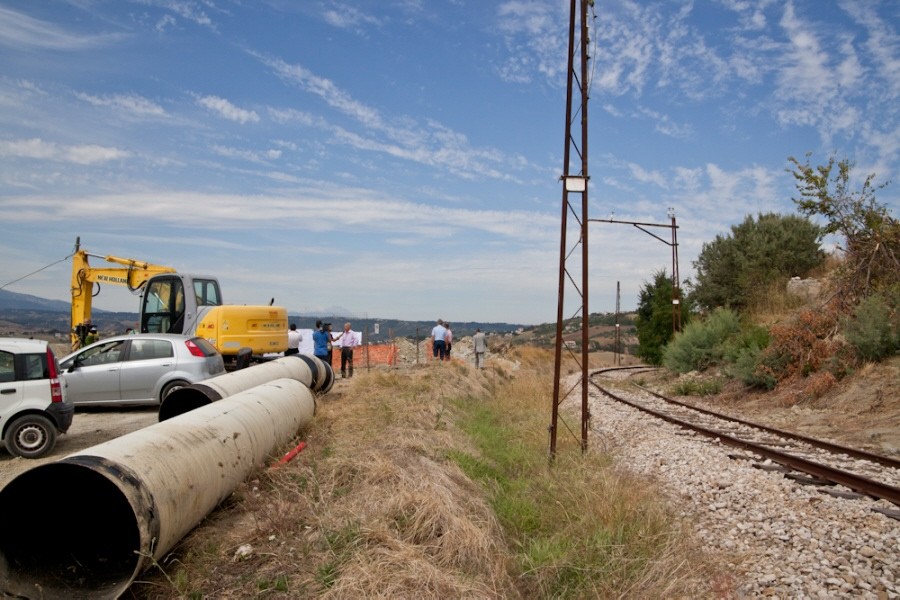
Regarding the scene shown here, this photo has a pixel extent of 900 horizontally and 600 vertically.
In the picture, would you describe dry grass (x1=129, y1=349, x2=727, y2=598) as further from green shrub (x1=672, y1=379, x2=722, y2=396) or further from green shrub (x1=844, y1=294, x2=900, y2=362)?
green shrub (x1=672, y1=379, x2=722, y2=396)

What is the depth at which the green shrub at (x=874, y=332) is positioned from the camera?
1485cm

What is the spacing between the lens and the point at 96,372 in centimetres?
1284

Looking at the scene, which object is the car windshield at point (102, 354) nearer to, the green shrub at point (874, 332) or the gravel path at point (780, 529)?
the gravel path at point (780, 529)

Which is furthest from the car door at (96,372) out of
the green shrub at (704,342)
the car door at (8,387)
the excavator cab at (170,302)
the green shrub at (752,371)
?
the green shrub at (704,342)

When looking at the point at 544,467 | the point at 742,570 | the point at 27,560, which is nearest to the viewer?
the point at 27,560

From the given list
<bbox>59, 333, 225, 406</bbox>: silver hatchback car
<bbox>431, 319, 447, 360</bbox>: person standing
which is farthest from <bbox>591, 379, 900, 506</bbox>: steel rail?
<bbox>431, 319, 447, 360</bbox>: person standing

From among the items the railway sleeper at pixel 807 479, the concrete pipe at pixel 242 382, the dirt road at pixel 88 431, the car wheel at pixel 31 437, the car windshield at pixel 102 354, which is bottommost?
the railway sleeper at pixel 807 479

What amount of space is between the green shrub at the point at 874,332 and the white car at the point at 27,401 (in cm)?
1616

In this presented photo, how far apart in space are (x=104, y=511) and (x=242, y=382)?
549 cm

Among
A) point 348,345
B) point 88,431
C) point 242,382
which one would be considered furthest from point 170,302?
point 242,382

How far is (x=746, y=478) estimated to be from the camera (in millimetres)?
8398

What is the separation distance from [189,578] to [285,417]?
369cm

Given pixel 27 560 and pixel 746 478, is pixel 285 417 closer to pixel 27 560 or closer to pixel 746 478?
pixel 27 560

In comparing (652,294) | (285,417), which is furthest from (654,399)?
(652,294)
